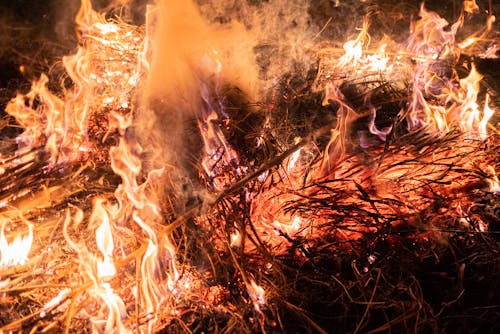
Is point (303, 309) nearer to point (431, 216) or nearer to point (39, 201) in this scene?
point (431, 216)

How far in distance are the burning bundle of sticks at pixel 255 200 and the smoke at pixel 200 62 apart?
0.04 metres

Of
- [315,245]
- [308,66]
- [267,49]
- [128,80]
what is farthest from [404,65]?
[128,80]

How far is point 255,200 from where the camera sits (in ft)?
10.4

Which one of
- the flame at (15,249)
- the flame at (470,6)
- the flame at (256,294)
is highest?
the flame at (470,6)

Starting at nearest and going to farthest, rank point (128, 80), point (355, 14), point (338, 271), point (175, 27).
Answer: point (338, 271)
point (175, 27)
point (128, 80)
point (355, 14)

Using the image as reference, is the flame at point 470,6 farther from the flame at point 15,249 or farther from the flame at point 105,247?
the flame at point 15,249

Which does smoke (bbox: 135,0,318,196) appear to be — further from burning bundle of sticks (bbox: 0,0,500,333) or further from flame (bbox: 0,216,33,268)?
flame (bbox: 0,216,33,268)

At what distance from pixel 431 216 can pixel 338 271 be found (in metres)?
0.96

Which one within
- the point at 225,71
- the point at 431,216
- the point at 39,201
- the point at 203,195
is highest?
the point at 225,71

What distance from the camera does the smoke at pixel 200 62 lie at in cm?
393

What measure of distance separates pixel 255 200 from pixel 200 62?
223 centimetres

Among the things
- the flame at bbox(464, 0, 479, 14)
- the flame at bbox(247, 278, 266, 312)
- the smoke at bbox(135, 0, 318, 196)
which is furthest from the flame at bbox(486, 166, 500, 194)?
the flame at bbox(464, 0, 479, 14)

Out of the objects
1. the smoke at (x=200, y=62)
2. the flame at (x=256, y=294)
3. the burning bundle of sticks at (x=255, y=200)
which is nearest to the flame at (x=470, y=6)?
the burning bundle of sticks at (x=255, y=200)

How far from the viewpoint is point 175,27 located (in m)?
4.33
